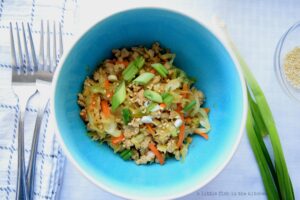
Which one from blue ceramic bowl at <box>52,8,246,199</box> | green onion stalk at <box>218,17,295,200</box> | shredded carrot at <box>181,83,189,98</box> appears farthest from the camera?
green onion stalk at <box>218,17,295,200</box>

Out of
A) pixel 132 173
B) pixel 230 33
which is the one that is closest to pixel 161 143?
pixel 132 173

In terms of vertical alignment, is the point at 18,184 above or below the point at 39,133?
below

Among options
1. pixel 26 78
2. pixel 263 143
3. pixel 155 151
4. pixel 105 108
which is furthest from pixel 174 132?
pixel 26 78

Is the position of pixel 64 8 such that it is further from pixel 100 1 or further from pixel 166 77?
pixel 166 77

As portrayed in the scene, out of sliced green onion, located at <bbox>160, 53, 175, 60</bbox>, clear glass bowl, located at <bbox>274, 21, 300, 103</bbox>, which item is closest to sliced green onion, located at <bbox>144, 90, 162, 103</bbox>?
sliced green onion, located at <bbox>160, 53, 175, 60</bbox>

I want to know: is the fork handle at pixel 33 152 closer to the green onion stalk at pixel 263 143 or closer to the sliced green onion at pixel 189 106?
the sliced green onion at pixel 189 106

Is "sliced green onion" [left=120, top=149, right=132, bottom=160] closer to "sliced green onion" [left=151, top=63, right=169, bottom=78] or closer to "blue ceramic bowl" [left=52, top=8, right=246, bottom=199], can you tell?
"blue ceramic bowl" [left=52, top=8, right=246, bottom=199]
